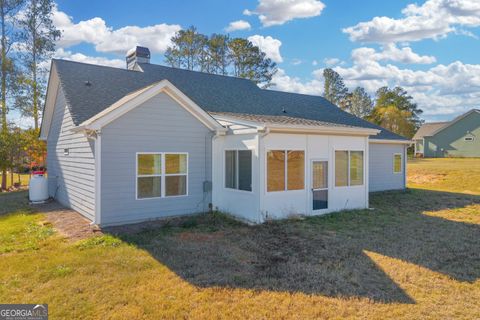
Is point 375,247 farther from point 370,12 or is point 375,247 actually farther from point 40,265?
point 370,12

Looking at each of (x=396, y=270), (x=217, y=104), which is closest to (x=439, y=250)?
(x=396, y=270)

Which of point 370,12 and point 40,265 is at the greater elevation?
point 370,12

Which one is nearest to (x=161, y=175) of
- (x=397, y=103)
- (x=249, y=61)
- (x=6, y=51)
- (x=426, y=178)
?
(x=6, y=51)

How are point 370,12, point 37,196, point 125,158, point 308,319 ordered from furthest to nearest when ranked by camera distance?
point 370,12 < point 37,196 < point 125,158 < point 308,319

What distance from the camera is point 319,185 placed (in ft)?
31.4

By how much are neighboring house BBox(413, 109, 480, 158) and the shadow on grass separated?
103 feet

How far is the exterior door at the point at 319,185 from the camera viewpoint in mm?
9438

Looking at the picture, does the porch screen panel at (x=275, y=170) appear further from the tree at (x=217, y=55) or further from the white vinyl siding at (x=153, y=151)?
the tree at (x=217, y=55)

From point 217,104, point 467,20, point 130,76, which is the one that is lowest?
point 217,104

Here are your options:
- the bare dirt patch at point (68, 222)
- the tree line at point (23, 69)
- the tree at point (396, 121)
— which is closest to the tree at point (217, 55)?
the tree line at point (23, 69)

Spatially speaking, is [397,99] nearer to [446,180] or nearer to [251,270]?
[446,180]

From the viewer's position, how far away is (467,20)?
14.4 m

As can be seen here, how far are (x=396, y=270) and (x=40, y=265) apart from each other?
6116mm

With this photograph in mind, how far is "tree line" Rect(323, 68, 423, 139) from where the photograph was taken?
4381 centimetres
